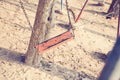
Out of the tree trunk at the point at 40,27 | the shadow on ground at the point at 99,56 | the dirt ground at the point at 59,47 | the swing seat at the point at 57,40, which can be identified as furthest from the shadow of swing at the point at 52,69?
the swing seat at the point at 57,40

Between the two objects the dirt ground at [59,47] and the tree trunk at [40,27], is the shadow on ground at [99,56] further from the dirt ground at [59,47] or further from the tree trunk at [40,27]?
the tree trunk at [40,27]

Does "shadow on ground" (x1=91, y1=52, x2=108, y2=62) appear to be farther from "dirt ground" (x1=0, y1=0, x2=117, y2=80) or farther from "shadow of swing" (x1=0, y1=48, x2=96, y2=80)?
"shadow of swing" (x1=0, y1=48, x2=96, y2=80)

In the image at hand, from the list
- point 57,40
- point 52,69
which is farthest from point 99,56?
point 57,40

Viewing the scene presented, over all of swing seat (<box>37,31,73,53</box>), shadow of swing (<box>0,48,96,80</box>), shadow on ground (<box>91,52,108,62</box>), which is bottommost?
shadow of swing (<box>0,48,96,80</box>)

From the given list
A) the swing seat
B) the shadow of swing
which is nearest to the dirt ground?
the shadow of swing

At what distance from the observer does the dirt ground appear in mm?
4277

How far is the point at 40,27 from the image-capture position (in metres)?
3.72

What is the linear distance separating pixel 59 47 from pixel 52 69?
764 mm

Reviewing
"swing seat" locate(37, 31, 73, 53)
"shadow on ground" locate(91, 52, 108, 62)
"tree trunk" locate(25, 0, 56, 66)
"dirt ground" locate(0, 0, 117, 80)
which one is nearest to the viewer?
"swing seat" locate(37, 31, 73, 53)

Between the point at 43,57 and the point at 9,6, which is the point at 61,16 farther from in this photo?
the point at 43,57

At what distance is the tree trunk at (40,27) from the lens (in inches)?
138

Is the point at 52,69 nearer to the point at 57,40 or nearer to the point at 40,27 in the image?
the point at 40,27

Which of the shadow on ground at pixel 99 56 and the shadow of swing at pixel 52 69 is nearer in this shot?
the shadow of swing at pixel 52 69

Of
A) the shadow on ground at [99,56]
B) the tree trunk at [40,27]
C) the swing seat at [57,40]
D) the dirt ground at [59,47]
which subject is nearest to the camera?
the swing seat at [57,40]
